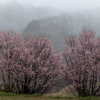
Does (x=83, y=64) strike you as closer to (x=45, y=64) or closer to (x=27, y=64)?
(x=45, y=64)

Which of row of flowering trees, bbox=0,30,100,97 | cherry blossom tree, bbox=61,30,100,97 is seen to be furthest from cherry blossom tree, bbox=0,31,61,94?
A: cherry blossom tree, bbox=61,30,100,97

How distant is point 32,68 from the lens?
43.3ft

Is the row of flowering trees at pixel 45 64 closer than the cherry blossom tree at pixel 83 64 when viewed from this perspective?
No

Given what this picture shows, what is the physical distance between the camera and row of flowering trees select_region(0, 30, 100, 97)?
1274 centimetres

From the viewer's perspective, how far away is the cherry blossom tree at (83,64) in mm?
12633

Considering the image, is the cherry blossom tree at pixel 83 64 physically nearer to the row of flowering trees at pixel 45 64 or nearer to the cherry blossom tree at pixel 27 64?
the row of flowering trees at pixel 45 64

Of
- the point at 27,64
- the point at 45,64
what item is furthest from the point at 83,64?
the point at 27,64

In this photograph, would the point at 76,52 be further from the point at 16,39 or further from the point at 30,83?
the point at 16,39

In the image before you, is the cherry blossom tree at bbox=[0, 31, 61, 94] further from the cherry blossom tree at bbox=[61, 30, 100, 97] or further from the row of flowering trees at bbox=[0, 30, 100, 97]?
the cherry blossom tree at bbox=[61, 30, 100, 97]

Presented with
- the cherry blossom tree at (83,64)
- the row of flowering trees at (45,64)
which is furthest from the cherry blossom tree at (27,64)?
the cherry blossom tree at (83,64)

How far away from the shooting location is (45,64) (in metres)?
14.1

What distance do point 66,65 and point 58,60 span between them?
138 centimetres

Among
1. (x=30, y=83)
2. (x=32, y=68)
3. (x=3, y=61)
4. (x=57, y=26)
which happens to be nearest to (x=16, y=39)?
(x=3, y=61)

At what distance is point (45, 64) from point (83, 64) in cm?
453
